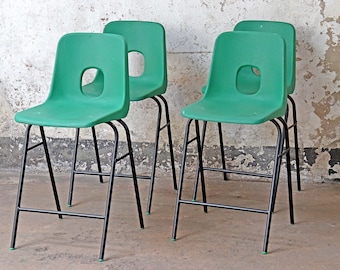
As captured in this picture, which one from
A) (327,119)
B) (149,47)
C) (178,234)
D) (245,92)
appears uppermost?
(149,47)

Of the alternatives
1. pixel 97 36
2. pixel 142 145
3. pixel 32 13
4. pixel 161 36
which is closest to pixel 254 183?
pixel 142 145

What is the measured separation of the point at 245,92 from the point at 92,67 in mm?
908

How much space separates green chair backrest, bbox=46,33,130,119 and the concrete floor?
0.70 meters

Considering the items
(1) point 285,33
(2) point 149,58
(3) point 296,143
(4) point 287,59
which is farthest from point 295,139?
(2) point 149,58

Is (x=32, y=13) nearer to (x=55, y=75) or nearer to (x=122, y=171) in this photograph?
(x=55, y=75)

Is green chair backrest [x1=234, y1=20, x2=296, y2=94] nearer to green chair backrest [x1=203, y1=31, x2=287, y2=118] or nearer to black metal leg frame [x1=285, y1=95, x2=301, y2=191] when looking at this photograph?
black metal leg frame [x1=285, y1=95, x2=301, y2=191]

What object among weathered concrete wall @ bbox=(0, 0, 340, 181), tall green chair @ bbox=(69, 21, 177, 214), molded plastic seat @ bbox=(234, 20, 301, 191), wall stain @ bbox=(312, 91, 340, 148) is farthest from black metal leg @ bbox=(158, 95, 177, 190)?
wall stain @ bbox=(312, 91, 340, 148)

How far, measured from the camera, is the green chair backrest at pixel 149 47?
405 centimetres

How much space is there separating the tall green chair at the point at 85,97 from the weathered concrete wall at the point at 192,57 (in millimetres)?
777

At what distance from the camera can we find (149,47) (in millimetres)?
4094

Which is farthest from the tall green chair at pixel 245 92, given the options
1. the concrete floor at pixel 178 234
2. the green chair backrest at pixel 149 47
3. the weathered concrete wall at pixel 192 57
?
the weathered concrete wall at pixel 192 57

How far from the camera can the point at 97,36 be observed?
362cm

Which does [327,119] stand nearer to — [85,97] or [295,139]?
[295,139]

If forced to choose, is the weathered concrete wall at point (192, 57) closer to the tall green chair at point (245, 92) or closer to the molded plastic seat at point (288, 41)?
the molded plastic seat at point (288, 41)
